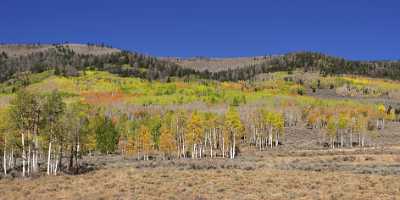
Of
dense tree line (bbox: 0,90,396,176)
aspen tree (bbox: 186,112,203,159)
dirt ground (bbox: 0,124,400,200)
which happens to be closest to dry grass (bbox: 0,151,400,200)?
dirt ground (bbox: 0,124,400,200)

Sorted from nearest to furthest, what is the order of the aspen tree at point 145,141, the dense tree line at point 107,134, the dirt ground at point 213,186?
the dirt ground at point 213,186 < the dense tree line at point 107,134 < the aspen tree at point 145,141

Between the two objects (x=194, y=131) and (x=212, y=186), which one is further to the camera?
(x=194, y=131)

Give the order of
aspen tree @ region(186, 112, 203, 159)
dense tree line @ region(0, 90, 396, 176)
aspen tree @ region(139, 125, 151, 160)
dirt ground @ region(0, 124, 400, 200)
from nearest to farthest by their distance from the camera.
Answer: dirt ground @ region(0, 124, 400, 200) → dense tree line @ region(0, 90, 396, 176) → aspen tree @ region(186, 112, 203, 159) → aspen tree @ region(139, 125, 151, 160)

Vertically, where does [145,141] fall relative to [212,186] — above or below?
below

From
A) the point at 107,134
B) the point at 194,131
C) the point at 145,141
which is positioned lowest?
the point at 145,141

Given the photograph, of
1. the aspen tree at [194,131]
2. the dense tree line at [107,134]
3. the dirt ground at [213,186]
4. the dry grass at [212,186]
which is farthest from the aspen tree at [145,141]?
the dry grass at [212,186]

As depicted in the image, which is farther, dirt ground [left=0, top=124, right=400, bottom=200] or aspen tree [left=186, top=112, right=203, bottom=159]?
aspen tree [left=186, top=112, right=203, bottom=159]

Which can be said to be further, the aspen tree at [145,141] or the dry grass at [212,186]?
the aspen tree at [145,141]

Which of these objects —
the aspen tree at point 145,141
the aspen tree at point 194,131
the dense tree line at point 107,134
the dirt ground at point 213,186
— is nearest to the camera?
the dirt ground at point 213,186

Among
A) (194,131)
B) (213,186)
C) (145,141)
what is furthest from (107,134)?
(213,186)

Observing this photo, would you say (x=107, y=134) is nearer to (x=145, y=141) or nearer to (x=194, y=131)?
(x=145, y=141)

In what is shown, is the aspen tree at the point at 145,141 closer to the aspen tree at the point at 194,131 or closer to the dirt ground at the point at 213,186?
the aspen tree at the point at 194,131

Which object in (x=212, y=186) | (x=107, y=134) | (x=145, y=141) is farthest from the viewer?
(x=107, y=134)

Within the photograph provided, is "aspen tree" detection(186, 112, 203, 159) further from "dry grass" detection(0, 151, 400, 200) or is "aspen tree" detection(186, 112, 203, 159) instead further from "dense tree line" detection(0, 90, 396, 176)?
"dry grass" detection(0, 151, 400, 200)
